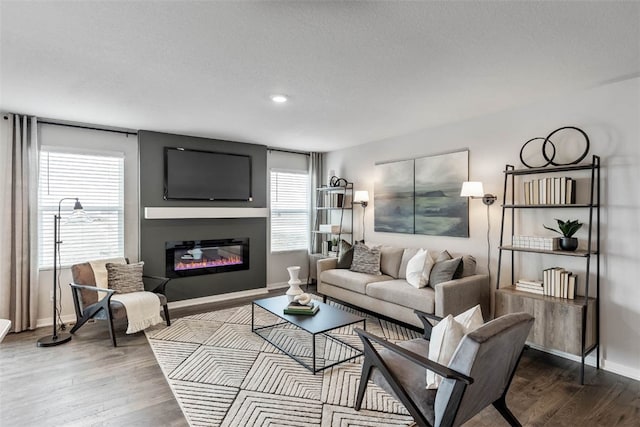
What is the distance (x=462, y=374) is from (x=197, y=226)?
14.0 feet

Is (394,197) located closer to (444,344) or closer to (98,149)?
(444,344)

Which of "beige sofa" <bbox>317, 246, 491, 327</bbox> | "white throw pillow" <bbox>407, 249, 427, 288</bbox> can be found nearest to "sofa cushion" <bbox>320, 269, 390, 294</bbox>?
"beige sofa" <bbox>317, 246, 491, 327</bbox>

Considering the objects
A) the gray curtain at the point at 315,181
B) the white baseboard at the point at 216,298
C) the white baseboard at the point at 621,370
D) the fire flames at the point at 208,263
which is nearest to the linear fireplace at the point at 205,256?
the fire flames at the point at 208,263

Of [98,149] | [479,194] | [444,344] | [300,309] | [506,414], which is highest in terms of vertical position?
[98,149]

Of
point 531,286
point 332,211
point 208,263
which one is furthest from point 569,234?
point 208,263

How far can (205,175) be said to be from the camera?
16.8ft

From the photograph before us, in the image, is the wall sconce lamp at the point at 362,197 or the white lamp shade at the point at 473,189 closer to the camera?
the white lamp shade at the point at 473,189

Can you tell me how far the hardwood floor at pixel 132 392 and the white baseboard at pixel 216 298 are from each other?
141 cm

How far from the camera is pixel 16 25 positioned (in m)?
2.01

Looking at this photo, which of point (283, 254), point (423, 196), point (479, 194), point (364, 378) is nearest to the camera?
point (364, 378)

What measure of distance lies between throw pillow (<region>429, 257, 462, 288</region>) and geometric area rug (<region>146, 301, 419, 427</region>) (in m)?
0.64

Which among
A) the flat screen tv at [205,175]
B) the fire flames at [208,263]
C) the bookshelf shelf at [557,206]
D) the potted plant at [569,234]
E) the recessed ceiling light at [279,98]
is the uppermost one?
the recessed ceiling light at [279,98]

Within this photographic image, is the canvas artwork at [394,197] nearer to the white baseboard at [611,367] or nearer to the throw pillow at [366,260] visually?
the throw pillow at [366,260]

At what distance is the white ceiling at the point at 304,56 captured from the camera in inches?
74.5
